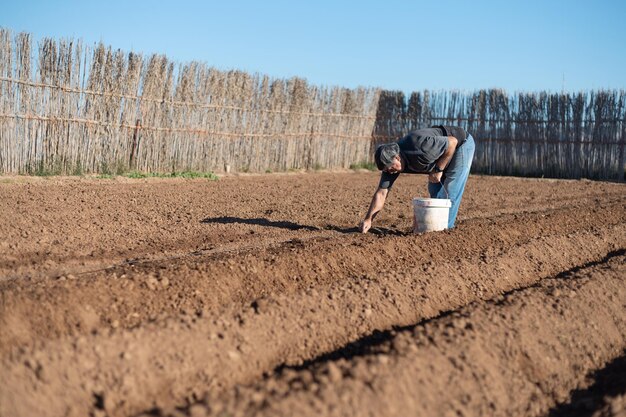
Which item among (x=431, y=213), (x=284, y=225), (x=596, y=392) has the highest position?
(x=431, y=213)

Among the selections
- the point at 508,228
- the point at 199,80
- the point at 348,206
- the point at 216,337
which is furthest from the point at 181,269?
the point at 199,80

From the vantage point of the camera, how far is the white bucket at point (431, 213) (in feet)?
23.4

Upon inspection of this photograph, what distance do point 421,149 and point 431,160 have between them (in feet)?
0.67

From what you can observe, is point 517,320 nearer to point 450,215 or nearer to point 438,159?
point 438,159

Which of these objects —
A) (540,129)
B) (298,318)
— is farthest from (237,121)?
(298,318)

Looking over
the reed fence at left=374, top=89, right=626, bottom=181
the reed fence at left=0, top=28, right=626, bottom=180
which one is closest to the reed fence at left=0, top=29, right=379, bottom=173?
the reed fence at left=0, top=28, right=626, bottom=180

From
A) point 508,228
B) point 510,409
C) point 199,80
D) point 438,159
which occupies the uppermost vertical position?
point 199,80

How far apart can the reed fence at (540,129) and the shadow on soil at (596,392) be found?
14.4m

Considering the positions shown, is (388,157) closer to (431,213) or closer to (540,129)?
(431,213)

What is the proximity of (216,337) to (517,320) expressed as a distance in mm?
1831

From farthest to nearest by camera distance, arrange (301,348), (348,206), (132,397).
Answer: (348,206) → (301,348) → (132,397)

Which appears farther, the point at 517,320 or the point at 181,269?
the point at 181,269

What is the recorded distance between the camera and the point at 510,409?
3.47 m

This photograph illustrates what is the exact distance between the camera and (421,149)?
21.9ft
